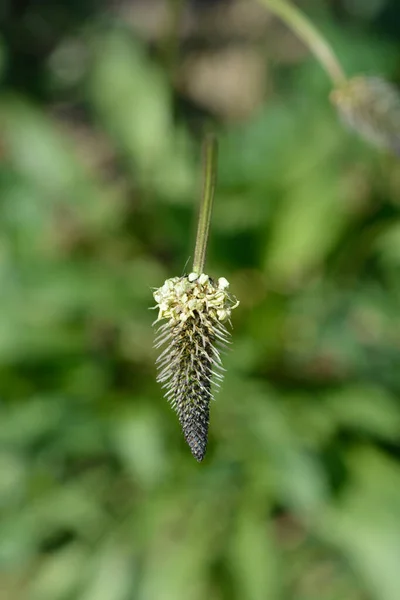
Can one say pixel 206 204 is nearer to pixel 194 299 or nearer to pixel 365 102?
pixel 194 299

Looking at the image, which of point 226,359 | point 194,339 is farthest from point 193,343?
point 226,359

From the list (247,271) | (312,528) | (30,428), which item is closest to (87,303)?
(30,428)

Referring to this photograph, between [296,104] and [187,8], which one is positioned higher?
[187,8]

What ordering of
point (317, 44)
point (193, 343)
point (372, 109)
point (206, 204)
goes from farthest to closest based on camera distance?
point (317, 44) < point (372, 109) < point (206, 204) < point (193, 343)

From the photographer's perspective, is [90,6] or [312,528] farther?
[90,6]

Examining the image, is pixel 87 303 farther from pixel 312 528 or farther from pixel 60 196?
pixel 312 528

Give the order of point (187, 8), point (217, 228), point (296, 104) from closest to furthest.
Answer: point (217, 228), point (296, 104), point (187, 8)

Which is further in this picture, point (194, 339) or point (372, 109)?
point (372, 109)

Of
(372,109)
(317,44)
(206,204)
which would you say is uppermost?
(317,44)
